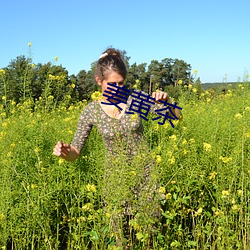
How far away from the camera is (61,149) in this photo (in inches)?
80.1

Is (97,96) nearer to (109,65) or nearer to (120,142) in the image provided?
(109,65)

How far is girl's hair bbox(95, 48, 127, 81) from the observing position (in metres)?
2.24

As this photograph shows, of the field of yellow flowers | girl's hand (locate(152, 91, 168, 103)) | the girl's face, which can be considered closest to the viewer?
the field of yellow flowers

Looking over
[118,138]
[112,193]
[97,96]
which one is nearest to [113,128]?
[118,138]

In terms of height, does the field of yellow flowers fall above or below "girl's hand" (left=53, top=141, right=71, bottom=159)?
below

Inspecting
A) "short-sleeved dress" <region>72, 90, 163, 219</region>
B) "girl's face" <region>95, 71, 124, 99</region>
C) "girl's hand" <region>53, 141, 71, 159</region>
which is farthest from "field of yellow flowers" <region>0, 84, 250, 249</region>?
"girl's face" <region>95, 71, 124, 99</region>

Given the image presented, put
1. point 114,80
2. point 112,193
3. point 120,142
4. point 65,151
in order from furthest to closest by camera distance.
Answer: point 114,80 < point 65,151 < point 120,142 < point 112,193

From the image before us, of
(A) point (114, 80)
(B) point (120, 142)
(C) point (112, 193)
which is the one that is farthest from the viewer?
(A) point (114, 80)

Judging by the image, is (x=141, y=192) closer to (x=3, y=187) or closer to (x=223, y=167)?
(x=223, y=167)

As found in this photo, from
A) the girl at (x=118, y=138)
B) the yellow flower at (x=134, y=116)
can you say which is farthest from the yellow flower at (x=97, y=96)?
the yellow flower at (x=134, y=116)

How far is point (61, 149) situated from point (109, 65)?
0.60 meters

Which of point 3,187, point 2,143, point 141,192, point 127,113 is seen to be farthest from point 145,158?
point 2,143

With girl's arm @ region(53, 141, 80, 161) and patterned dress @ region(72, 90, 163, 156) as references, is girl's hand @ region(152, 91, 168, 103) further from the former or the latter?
girl's arm @ region(53, 141, 80, 161)

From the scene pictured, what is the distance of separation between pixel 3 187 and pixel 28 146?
62cm
